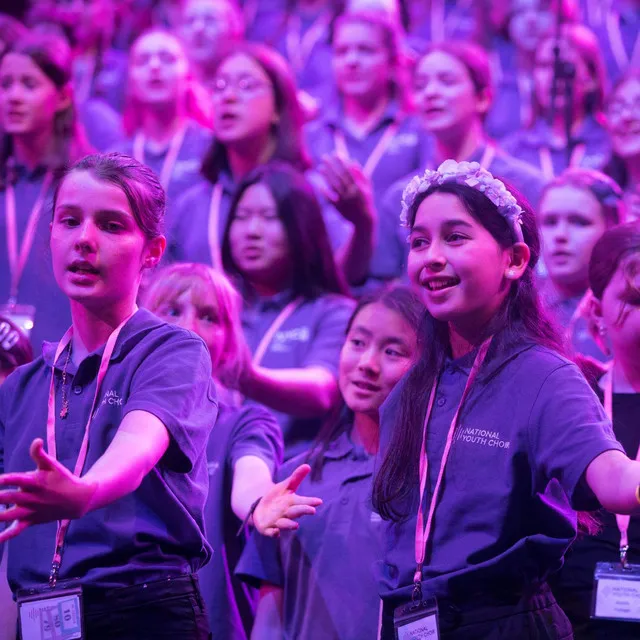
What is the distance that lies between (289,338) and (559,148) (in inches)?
84.0

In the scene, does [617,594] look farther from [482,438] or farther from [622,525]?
[482,438]

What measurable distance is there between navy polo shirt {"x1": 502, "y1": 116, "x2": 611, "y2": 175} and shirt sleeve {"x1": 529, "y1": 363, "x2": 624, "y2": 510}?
310 centimetres

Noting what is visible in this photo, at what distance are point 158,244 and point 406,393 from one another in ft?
2.05

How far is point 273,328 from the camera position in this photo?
3848 millimetres

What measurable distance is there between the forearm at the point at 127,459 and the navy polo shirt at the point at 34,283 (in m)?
1.51

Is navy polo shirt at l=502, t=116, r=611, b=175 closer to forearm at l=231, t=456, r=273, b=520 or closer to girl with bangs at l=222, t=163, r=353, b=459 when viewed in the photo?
girl with bangs at l=222, t=163, r=353, b=459

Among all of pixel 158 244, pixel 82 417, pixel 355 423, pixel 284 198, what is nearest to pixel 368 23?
pixel 284 198

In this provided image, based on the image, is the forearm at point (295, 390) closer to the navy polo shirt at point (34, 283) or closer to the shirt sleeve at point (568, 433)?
the navy polo shirt at point (34, 283)

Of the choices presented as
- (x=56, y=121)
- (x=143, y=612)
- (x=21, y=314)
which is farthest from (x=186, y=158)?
(x=143, y=612)

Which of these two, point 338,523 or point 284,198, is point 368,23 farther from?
point 338,523

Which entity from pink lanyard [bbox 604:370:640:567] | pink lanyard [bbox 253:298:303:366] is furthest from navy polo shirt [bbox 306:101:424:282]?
pink lanyard [bbox 604:370:640:567]

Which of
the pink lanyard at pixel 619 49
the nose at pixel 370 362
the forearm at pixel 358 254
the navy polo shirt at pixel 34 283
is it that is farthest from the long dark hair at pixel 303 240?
the pink lanyard at pixel 619 49

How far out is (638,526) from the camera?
258 centimetres

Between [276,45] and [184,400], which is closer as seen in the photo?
[184,400]
